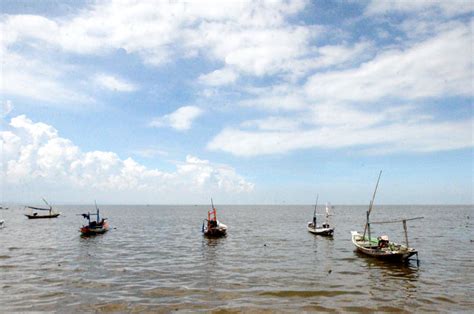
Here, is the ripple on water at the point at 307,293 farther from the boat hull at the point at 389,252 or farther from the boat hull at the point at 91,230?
the boat hull at the point at 91,230

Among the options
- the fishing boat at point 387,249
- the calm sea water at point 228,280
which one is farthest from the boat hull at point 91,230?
the fishing boat at point 387,249

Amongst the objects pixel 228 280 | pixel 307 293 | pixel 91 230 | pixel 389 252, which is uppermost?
pixel 91 230

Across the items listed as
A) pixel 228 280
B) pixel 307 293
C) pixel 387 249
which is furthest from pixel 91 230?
pixel 387 249

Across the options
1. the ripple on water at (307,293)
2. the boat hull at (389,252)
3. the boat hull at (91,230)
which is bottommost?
the ripple on water at (307,293)

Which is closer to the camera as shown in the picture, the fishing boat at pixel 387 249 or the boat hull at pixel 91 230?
the fishing boat at pixel 387 249

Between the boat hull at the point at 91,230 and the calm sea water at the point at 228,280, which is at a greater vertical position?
A: the boat hull at the point at 91,230

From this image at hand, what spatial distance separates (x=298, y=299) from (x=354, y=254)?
1944 centimetres

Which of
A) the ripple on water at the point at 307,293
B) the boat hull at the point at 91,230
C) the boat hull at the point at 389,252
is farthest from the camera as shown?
the boat hull at the point at 91,230

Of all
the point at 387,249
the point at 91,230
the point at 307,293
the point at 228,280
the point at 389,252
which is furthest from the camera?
the point at 91,230

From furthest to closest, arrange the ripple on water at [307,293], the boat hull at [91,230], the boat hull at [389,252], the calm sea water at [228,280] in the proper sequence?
1. the boat hull at [91,230]
2. the boat hull at [389,252]
3. the ripple on water at [307,293]
4. the calm sea water at [228,280]

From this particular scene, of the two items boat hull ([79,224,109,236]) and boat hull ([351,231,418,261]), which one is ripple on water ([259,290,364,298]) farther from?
boat hull ([79,224,109,236])

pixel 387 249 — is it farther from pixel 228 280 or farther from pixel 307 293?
pixel 228 280

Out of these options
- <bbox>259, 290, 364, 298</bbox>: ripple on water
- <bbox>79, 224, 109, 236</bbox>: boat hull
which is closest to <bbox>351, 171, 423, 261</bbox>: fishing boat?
<bbox>259, 290, 364, 298</bbox>: ripple on water

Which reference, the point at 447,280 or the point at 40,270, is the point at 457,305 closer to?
the point at 447,280
